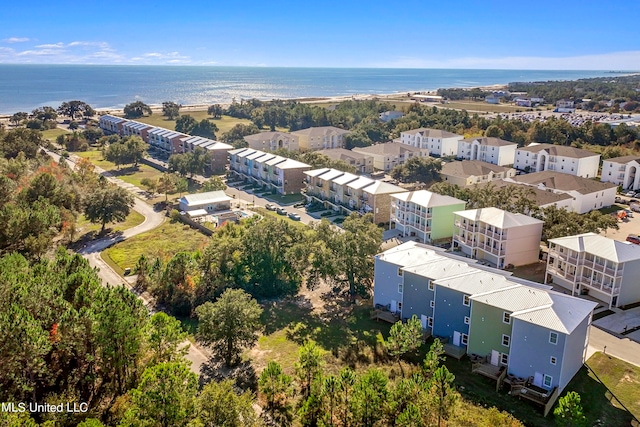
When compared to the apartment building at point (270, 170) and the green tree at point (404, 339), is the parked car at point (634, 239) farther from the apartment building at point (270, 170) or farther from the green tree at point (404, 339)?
the apartment building at point (270, 170)

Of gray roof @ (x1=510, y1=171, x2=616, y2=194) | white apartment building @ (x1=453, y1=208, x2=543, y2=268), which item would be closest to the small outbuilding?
white apartment building @ (x1=453, y1=208, x2=543, y2=268)

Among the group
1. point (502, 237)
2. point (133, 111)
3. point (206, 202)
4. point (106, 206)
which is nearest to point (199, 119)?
point (133, 111)

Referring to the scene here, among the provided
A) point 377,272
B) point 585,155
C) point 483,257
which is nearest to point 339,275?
point 377,272

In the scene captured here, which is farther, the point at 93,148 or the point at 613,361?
the point at 93,148

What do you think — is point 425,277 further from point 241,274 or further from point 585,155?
point 585,155

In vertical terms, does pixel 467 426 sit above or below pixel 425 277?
below

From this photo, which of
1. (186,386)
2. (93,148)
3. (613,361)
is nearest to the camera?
(186,386)
